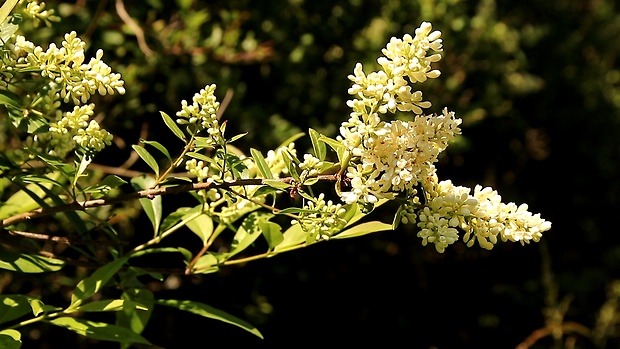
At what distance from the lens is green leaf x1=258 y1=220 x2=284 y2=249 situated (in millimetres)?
1122

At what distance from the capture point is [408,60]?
87cm

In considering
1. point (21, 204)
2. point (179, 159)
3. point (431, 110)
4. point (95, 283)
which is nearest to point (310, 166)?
point (179, 159)

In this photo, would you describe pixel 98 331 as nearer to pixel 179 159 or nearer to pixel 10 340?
pixel 10 340

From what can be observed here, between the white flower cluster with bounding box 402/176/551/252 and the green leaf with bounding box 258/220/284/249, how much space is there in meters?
0.26

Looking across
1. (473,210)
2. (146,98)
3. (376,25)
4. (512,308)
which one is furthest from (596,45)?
(473,210)

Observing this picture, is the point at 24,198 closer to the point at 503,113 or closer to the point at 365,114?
the point at 365,114

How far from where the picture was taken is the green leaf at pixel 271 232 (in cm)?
112

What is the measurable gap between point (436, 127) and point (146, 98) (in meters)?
1.45

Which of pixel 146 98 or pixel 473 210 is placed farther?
pixel 146 98

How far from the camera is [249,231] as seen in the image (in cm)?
115

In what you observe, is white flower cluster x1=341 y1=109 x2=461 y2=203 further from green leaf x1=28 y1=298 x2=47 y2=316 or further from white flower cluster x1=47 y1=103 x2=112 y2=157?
green leaf x1=28 y1=298 x2=47 y2=316

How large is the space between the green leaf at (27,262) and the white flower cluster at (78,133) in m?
0.15

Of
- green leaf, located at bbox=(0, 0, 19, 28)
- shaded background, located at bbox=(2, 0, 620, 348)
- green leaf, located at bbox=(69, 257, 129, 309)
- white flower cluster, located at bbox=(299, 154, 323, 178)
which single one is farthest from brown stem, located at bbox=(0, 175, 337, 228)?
shaded background, located at bbox=(2, 0, 620, 348)

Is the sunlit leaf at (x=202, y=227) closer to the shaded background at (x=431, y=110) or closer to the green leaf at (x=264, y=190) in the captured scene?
the green leaf at (x=264, y=190)
